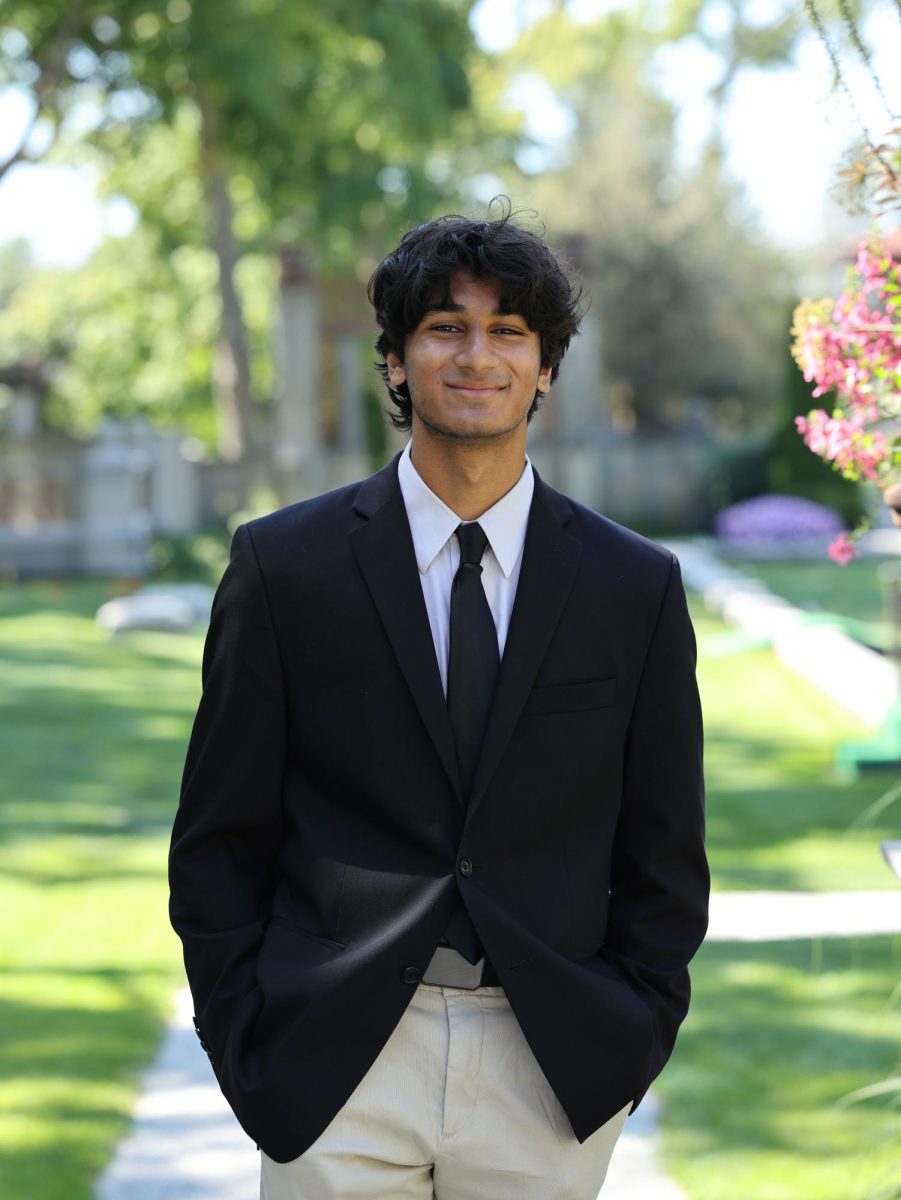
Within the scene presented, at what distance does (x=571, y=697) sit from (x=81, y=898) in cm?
522

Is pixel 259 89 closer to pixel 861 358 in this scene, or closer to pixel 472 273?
pixel 861 358

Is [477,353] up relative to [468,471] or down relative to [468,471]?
up

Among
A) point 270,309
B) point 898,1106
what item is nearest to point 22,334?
point 270,309

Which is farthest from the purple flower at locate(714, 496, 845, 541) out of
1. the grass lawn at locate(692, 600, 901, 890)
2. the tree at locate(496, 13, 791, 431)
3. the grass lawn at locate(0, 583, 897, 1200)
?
the grass lawn at locate(692, 600, 901, 890)

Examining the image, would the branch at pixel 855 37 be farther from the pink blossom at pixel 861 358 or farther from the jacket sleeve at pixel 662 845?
the jacket sleeve at pixel 662 845

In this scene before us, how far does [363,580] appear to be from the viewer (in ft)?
8.26

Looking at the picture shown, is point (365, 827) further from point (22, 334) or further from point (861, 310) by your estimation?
point (22, 334)

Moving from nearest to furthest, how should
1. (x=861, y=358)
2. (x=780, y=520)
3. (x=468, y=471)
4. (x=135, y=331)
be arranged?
(x=468, y=471), (x=861, y=358), (x=780, y=520), (x=135, y=331)

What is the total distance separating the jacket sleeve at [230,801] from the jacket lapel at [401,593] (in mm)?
177

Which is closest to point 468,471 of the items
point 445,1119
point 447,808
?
point 447,808

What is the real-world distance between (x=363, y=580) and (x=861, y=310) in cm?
159

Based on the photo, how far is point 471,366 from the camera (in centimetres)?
244

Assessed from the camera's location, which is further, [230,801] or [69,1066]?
[69,1066]

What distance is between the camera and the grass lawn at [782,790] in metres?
7.57
